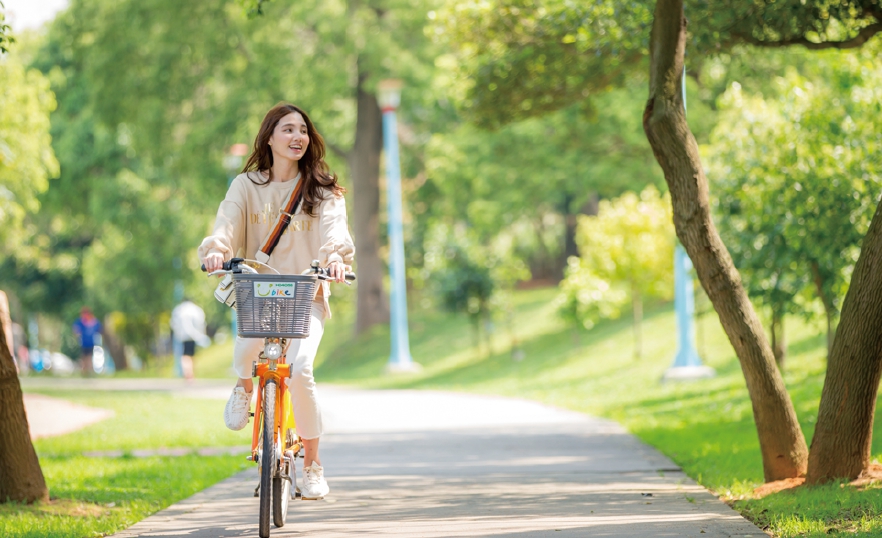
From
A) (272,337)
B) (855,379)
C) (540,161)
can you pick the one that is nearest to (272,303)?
(272,337)

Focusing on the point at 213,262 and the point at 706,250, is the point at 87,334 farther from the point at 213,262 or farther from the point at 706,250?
the point at 213,262

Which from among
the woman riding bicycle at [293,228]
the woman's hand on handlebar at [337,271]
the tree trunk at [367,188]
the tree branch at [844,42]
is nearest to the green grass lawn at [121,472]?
the woman riding bicycle at [293,228]

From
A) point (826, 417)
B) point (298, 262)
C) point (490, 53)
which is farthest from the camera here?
point (490, 53)

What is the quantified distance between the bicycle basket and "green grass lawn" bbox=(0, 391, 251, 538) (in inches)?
68.9

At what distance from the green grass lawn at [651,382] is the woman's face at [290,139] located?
9.96ft

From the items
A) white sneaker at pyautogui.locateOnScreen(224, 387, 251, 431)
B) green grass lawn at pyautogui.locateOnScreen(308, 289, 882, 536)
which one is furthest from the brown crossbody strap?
green grass lawn at pyautogui.locateOnScreen(308, 289, 882, 536)

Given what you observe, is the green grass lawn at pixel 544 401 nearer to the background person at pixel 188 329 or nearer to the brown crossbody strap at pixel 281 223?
the brown crossbody strap at pixel 281 223

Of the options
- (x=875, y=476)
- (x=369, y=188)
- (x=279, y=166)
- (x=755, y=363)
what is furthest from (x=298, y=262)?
(x=369, y=188)

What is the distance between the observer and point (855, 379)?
21.7ft

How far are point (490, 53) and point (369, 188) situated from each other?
1992 cm

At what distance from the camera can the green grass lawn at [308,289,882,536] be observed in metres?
6.35

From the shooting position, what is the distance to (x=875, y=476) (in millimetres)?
6719

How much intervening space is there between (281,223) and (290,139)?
0.46 metres

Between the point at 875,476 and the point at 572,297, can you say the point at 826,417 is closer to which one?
the point at 875,476
